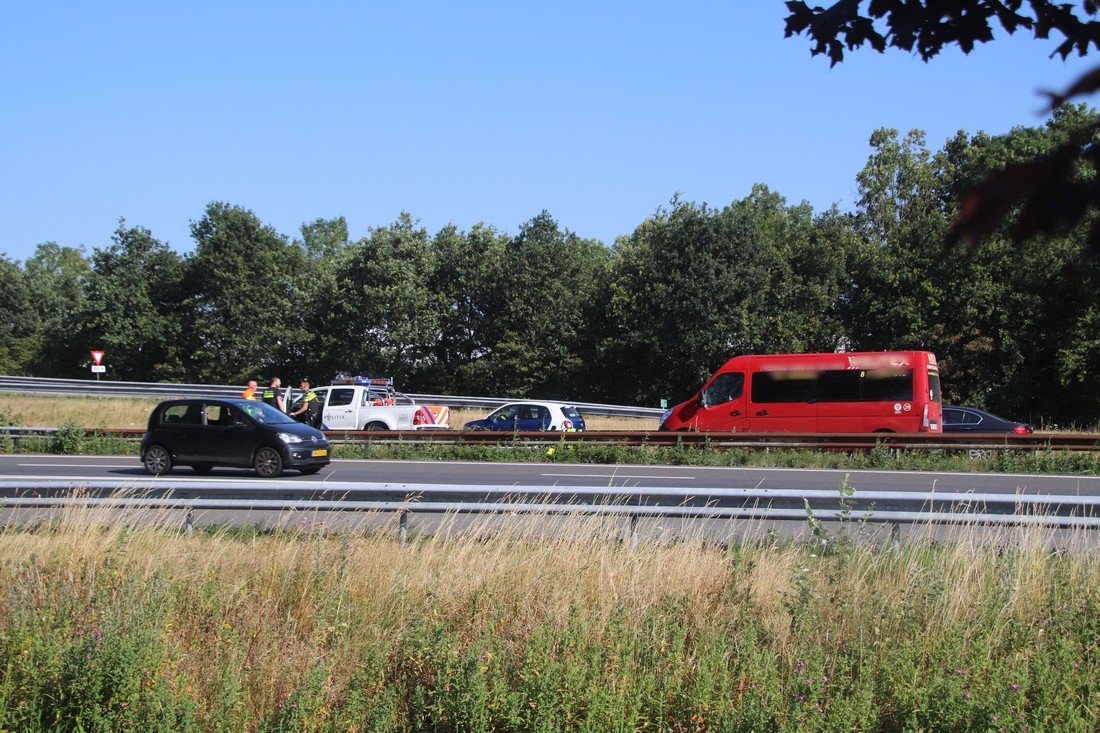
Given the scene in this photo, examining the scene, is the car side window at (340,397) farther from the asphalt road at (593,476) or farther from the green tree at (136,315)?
the green tree at (136,315)

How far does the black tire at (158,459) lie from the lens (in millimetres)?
19312

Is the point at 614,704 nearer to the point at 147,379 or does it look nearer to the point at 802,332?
the point at 802,332

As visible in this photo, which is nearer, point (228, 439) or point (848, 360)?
point (228, 439)

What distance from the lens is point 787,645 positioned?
606 centimetres

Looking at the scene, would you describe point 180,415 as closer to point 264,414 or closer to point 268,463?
point 264,414

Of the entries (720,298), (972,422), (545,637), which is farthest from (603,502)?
(720,298)

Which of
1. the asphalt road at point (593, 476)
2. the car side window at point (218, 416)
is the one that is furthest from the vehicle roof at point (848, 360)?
the car side window at point (218, 416)

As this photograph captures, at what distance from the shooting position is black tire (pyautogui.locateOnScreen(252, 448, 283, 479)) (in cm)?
1884

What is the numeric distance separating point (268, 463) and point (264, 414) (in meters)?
1.06

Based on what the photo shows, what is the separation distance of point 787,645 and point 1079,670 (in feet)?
5.16

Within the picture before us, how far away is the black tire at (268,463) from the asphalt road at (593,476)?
9.1 inches

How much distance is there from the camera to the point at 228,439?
19.1 metres

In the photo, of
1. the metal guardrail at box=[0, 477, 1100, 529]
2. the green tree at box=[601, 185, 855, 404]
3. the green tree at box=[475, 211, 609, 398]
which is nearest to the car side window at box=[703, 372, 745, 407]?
the metal guardrail at box=[0, 477, 1100, 529]

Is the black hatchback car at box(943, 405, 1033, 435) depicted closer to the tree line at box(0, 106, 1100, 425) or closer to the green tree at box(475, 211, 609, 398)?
the tree line at box(0, 106, 1100, 425)
